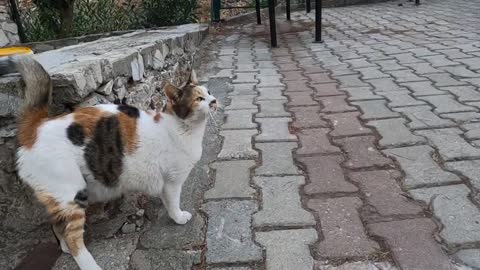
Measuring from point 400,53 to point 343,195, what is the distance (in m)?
3.39

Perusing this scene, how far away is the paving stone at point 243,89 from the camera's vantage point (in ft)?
13.5

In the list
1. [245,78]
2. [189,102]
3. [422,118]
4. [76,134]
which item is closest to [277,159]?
[189,102]

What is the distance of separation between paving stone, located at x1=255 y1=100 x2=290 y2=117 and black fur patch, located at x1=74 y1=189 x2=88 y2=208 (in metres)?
1.96

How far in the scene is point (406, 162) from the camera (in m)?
2.54

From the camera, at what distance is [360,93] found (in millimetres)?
3834

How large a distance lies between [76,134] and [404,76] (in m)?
3.33

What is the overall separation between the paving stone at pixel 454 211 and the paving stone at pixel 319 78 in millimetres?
2231

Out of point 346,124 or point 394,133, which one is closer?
point 394,133

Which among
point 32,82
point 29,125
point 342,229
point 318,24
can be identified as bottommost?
point 342,229

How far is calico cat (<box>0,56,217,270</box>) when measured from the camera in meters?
1.65

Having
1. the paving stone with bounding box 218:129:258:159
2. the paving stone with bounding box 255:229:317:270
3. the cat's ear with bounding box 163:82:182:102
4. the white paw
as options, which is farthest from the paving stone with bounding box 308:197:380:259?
the cat's ear with bounding box 163:82:182:102

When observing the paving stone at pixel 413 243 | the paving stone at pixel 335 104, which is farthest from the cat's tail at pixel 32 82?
the paving stone at pixel 335 104

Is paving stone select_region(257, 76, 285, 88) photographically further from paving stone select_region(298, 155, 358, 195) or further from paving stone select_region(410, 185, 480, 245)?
paving stone select_region(410, 185, 480, 245)

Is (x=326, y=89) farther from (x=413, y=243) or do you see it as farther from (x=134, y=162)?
(x=134, y=162)
